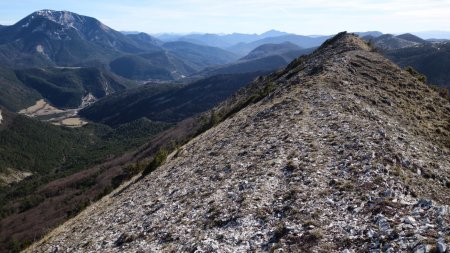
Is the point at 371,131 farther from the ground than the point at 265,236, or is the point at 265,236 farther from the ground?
the point at 371,131

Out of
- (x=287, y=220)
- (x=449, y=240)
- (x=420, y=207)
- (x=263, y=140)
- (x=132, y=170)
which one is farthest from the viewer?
(x=132, y=170)

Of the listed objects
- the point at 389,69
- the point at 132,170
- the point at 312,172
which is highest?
the point at 389,69

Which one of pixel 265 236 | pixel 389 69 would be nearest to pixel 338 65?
pixel 389 69

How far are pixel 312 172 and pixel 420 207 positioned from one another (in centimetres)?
768

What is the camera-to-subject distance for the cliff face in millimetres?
17922

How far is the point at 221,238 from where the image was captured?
20.0m

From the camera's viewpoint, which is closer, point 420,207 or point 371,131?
point 420,207

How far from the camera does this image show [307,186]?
23109mm

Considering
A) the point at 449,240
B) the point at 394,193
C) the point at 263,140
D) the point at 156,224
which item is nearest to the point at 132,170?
the point at 263,140

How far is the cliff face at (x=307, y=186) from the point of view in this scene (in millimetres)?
17922

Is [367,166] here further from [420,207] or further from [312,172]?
[420,207]

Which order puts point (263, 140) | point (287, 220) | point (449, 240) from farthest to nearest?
point (263, 140) < point (287, 220) < point (449, 240)

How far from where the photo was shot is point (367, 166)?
23.7m

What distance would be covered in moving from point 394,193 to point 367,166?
12.6ft
